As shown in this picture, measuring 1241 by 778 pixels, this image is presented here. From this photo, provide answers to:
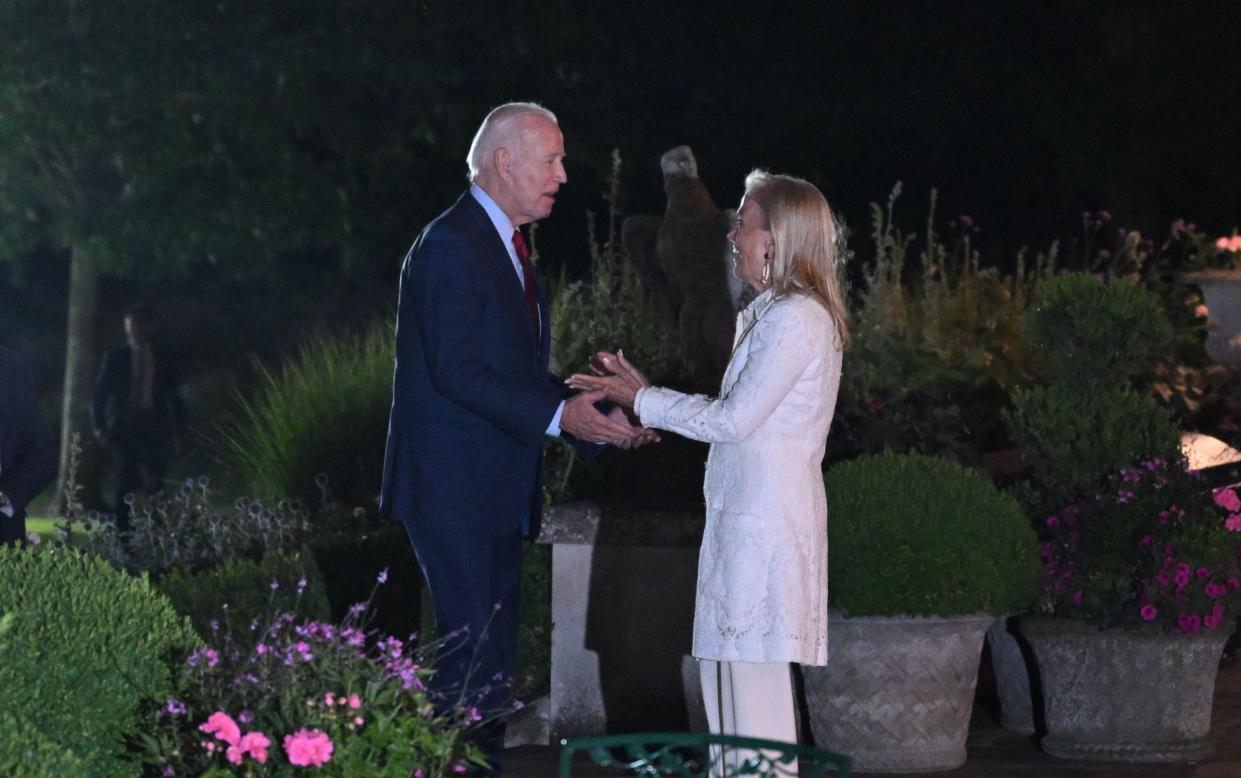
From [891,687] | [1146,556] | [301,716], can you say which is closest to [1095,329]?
[1146,556]

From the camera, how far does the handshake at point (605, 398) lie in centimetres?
514

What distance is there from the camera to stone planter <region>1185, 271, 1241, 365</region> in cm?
1216

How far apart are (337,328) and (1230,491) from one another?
1639 cm

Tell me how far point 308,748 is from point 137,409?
38.3 ft

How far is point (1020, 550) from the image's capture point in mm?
6637

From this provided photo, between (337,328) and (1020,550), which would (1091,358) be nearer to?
(1020,550)

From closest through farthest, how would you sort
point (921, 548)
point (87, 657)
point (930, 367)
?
point (87, 657) < point (921, 548) < point (930, 367)

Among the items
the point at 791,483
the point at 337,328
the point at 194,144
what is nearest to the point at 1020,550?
the point at 791,483

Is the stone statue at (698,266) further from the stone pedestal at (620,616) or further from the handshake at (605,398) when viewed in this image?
the handshake at (605,398)

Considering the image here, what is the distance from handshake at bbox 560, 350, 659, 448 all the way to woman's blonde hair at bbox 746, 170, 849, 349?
517mm

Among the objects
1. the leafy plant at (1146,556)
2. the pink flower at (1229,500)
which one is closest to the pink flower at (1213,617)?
the leafy plant at (1146,556)

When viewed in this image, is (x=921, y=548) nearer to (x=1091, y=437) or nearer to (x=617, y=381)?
(x=1091, y=437)

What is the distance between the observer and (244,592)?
22.8 ft

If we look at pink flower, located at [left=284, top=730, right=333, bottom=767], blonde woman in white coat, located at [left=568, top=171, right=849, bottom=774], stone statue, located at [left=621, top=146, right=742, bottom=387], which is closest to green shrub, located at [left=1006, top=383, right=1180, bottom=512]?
stone statue, located at [left=621, top=146, right=742, bottom=387]
